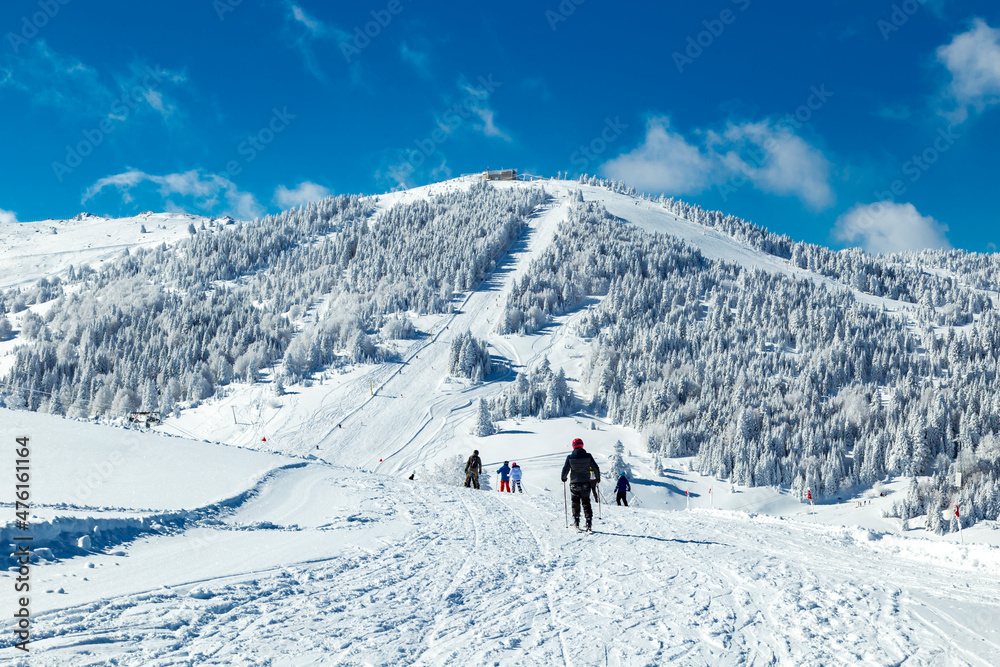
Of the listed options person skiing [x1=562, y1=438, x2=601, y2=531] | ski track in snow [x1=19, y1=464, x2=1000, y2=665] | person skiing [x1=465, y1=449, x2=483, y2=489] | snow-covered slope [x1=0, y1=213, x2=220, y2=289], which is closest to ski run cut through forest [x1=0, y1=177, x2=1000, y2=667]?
ski track in snow [x1=19, y1=464, x2=1000, y2=665]

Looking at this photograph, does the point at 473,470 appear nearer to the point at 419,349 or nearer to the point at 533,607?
the point at 533,607

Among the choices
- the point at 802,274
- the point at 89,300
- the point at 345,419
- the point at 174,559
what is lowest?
the point at 174,559

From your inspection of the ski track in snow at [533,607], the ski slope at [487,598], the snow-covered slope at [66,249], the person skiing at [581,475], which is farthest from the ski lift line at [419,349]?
the snow-covered slope at [66,249]

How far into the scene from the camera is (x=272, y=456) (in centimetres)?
2061

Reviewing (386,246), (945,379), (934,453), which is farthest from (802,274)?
(386,246)

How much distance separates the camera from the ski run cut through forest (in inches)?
241

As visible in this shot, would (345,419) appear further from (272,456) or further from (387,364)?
(272,456)

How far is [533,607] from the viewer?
674cm

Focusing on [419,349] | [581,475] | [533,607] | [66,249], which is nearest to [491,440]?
[419,349]

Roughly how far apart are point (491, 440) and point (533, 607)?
55.0 m

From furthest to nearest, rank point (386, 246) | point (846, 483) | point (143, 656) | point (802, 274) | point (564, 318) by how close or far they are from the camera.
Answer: point (802, 274) < point (386, 246) < point (564, 318) < point (846, 483) < point (143, 656)

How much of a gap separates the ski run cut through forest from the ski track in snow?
5 centimetres

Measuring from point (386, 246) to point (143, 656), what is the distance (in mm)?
125484

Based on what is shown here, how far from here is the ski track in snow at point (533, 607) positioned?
5176 millimetres
